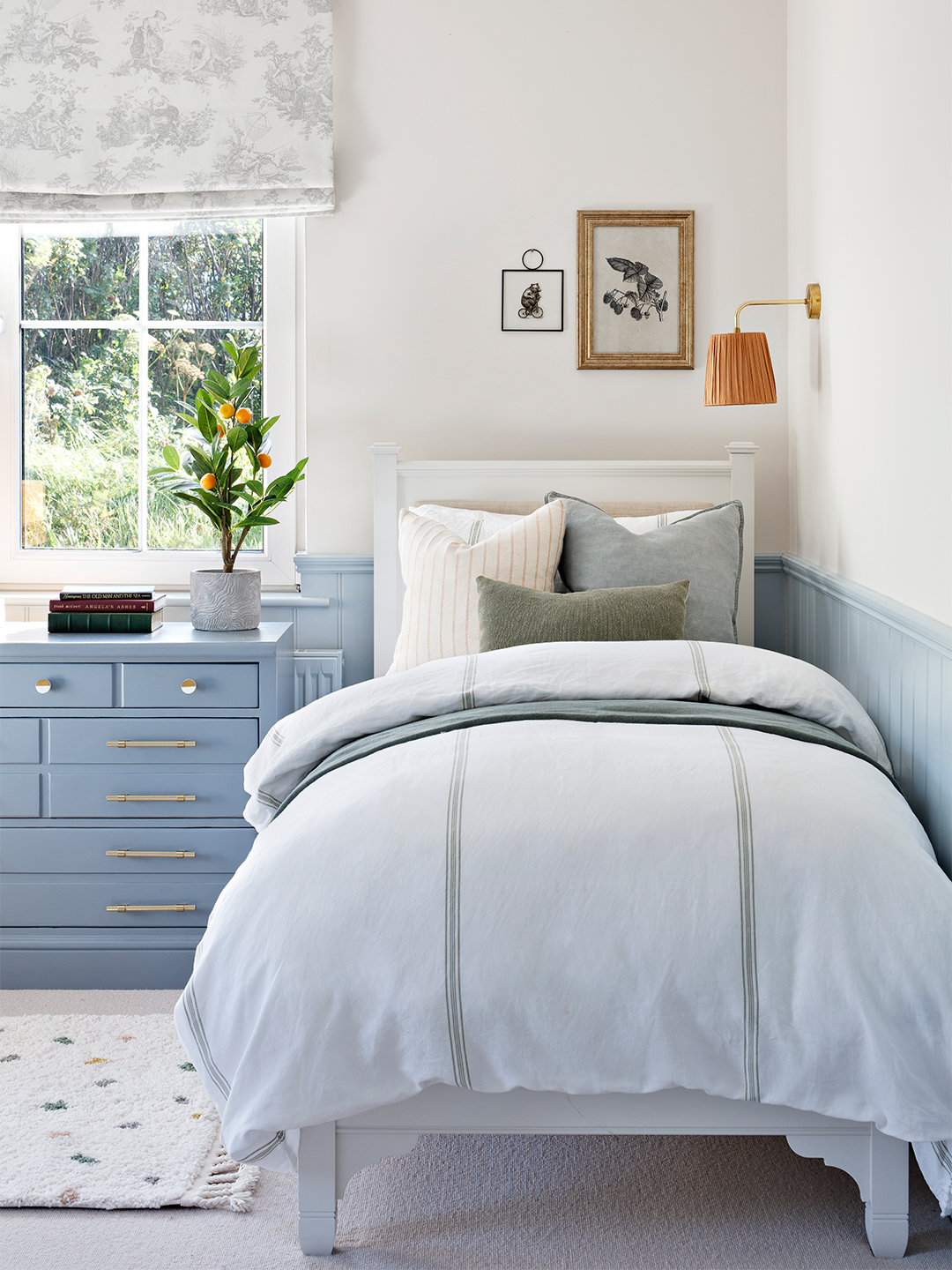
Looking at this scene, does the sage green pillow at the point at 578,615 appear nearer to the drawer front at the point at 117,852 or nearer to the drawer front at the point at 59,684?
the drawer front at the point at 117,852

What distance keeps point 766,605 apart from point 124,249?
207 centimetres

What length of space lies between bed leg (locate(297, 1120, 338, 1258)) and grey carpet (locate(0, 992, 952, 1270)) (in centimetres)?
3

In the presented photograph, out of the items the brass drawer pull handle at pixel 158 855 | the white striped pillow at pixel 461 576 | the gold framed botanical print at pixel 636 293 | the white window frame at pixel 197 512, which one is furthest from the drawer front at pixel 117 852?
the gold framed botanical print at pixel 636 293

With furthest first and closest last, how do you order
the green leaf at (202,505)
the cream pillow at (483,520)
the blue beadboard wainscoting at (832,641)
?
1. the green leaf at (202,505)
2. the cream pillow at (483,520)
3. the blue beadboard wainscoting at (832,641)

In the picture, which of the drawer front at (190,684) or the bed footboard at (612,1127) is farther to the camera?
the drawer front at (190,684)

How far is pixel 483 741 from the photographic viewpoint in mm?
1527

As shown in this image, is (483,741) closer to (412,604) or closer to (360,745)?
(360,745)

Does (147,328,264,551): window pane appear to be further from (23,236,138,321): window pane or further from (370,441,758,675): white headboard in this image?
(370,441,758,675): white headboard

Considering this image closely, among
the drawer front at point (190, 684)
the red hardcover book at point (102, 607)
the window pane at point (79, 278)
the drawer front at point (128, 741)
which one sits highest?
the window pane at point (79, 278)

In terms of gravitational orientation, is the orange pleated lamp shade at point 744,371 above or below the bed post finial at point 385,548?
above

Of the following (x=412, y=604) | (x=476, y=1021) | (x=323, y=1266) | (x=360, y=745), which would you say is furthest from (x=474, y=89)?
(x=323, y=1266)

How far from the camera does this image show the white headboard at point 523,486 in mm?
2803

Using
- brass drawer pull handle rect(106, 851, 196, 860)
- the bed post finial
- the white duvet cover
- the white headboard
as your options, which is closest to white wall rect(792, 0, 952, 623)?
the white headboard

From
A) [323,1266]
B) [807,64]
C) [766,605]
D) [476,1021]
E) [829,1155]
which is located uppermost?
[807,64]
